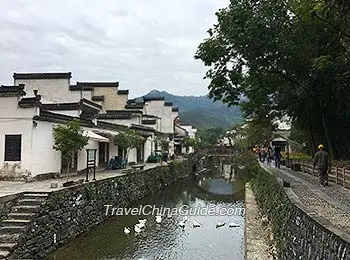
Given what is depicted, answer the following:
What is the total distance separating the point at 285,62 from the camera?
20.3 metres

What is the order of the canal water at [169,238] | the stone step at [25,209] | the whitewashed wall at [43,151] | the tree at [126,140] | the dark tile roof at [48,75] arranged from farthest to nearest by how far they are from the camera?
the dark tile roof at [48,75] → the tree at [126,140] → the whitewashed wall at [43,151] → the canal water at [169,238] → the stone step at [25,209]

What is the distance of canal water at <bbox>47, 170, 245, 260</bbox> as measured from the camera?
14.6 m

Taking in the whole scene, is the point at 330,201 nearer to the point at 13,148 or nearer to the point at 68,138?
the point at 68,138

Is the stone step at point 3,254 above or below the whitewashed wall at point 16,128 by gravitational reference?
below

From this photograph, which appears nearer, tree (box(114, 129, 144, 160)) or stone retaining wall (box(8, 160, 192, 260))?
stone retaining wall (box(8, 160, 192, 260))

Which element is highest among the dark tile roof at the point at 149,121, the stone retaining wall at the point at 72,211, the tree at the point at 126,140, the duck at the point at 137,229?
the dark tile roof at the point at 149,121

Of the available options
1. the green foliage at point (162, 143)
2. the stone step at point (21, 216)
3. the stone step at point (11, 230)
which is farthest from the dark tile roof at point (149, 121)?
the stone step at point (11, 230)

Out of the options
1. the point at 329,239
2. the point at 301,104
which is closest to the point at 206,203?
the point at 301,104

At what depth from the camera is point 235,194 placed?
33.0 meters

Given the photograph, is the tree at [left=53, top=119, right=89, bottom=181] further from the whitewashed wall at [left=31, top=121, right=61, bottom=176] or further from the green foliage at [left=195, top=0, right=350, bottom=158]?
the green foliage at [left=195, top=0, right=350, bottom=158]

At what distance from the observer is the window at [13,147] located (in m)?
18.8

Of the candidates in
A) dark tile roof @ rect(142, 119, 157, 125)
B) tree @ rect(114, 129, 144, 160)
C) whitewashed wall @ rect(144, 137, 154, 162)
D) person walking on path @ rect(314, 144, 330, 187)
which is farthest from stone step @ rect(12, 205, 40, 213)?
dark tile roof @ rect(142, 119, 157, 125)

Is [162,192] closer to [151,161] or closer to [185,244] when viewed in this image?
[151,161]

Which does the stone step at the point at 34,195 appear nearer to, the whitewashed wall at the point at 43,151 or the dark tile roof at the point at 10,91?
the whitewashed wall at the point at 43,151
